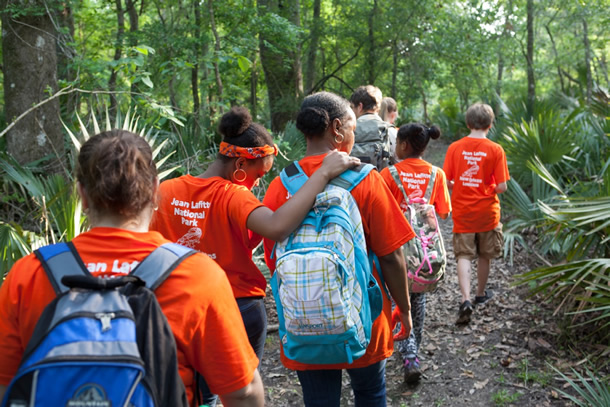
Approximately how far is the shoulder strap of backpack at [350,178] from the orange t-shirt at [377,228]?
0.02 meters

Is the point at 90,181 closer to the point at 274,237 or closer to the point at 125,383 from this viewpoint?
the point at 125,383

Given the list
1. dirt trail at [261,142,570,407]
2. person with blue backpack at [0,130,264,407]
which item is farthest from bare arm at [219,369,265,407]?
dirt trail at [261,142,570,407]

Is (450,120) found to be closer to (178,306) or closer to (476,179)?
(476,179)

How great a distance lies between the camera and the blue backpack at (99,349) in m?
1.28

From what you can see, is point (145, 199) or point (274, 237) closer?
point (145, 199)

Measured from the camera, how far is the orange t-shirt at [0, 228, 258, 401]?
1467 millimetres

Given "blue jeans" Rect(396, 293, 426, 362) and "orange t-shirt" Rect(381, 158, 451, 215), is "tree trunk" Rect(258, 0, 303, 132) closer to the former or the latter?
"orange t-shirt" Rect(381, 158, 451, 215)

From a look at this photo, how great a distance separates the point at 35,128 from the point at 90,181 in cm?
534

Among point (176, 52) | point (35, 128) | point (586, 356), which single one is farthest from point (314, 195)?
point (176, 52)

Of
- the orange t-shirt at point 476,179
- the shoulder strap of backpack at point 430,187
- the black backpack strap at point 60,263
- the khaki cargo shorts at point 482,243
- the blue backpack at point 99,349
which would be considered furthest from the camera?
the khaki cargo shorts at point 482,243

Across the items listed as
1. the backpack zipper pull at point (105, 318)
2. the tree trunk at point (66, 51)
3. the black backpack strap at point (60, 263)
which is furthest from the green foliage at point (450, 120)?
the backpack zipper pull at point (105, 318)

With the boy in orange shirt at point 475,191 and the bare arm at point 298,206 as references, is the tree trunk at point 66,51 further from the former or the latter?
the bare arm at point 298,206

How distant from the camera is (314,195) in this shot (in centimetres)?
239

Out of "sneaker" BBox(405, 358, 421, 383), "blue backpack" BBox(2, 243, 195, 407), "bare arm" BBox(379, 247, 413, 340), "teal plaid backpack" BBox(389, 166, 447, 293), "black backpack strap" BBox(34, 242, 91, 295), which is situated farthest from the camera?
"sneaker" BBox(405, 358, 421, 383)
